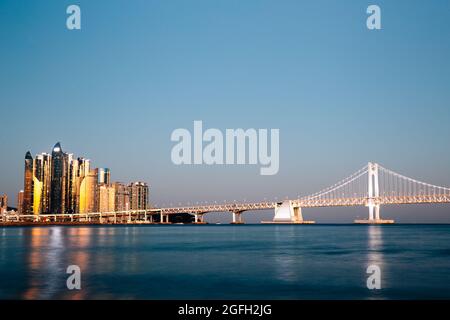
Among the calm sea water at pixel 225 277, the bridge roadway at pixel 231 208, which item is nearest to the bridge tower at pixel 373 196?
the bridge roadway at pixel 231 208

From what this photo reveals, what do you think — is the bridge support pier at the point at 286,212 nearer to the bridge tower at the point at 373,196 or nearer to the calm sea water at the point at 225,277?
the bridge tower at the point at 373,196

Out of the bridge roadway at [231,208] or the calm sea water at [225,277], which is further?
the bridge roadway at [231,208]

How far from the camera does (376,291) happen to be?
18.8m

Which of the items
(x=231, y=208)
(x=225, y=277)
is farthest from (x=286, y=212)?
(x=225, y=277)

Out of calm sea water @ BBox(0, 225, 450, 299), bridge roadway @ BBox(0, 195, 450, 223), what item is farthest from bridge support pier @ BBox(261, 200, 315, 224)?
calm sea water @ BBox(0, 225, 450, 299)

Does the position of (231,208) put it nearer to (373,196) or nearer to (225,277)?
(373,196)

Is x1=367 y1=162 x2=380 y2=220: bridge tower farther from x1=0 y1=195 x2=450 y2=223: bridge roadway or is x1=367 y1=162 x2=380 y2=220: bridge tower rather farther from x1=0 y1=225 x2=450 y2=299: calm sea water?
x1=0 y1=225 x2=450 y2=299: calm sea water

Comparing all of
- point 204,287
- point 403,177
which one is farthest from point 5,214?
point 204,287

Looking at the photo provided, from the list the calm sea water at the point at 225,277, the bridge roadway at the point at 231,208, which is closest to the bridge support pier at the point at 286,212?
the bridge roadway at the point at 231,208

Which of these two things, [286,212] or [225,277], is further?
[286,212]

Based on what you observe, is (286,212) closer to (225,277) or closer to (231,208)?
(231,208)

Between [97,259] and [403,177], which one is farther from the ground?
[403,177]
